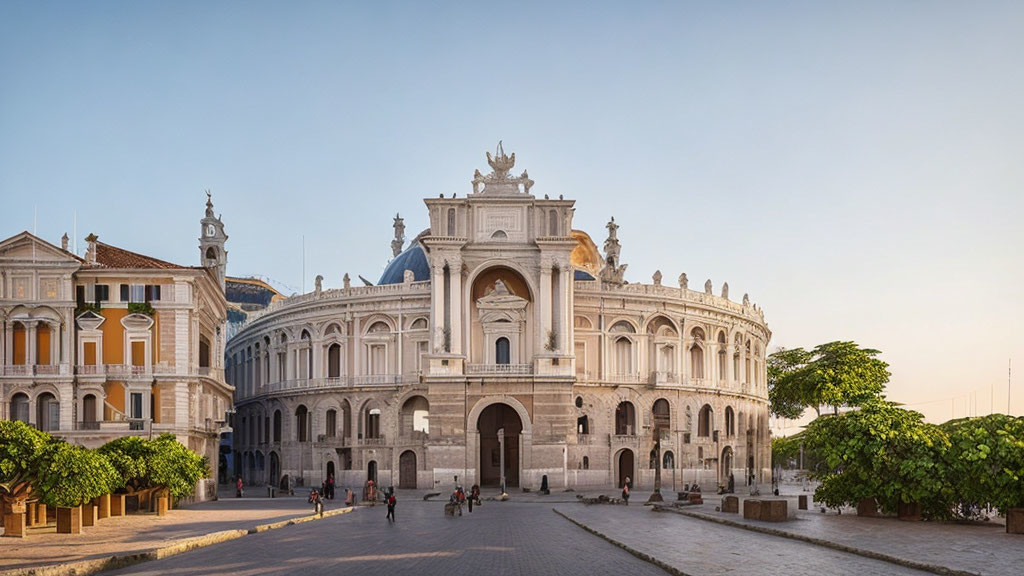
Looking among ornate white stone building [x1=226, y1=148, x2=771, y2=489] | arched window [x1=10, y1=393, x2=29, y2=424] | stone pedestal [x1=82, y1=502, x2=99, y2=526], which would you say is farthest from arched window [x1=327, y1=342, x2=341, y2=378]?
stone pedestal [x1=82, y1=502, x2=99, y2=526]

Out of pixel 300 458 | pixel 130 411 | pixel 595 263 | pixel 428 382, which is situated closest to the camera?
pixel 130 411

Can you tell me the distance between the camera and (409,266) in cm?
9238

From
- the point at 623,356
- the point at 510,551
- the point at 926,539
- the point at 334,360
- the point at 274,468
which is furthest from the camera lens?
the point at 274,468

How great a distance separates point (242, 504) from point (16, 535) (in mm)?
23005

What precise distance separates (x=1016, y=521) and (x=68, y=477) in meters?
30.9

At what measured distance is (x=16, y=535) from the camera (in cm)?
3575

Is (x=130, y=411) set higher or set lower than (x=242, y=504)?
higher

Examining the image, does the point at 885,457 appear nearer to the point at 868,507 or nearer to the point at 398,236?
the point at 868,507

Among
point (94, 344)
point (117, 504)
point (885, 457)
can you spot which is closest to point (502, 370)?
point (94, 344)

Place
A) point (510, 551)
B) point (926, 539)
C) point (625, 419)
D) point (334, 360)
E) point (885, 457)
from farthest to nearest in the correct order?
point (334, 360) → point (625, 419) → point (885, 457) → point (926, 539) → point (510, 551)

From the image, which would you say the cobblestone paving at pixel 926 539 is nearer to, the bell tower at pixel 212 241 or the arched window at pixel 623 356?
the arched window at pixel 623 356

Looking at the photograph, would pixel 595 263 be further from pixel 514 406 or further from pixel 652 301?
pixel 514 406

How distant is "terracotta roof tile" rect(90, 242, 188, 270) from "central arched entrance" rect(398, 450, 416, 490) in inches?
985

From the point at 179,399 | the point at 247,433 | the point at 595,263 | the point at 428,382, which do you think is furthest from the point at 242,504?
the point at 595,263
